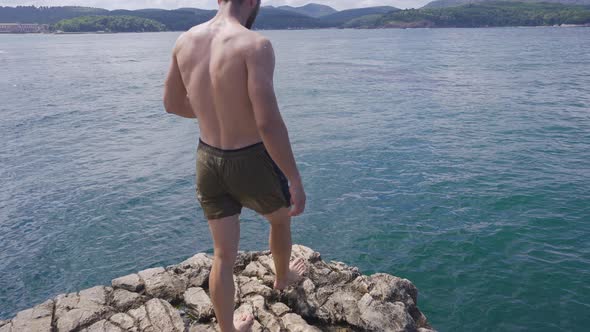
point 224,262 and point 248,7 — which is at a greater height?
point 248,7

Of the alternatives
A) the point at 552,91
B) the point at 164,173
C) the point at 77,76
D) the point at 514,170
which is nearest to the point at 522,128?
the point at 514,170

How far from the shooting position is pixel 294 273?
17.8 ft

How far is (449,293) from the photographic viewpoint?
7.57m

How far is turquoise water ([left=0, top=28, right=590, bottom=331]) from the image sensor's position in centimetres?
801

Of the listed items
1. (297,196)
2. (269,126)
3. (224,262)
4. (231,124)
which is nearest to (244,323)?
(224,262)

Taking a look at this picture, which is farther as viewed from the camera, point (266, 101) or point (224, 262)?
point (224, 262)

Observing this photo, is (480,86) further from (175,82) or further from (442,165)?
(175,82)

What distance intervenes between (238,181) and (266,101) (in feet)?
2.51

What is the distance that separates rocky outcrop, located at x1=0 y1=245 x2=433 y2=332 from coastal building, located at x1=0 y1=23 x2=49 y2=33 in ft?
614

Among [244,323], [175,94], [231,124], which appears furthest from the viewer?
[244,323]

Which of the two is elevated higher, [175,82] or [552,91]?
[175,82]

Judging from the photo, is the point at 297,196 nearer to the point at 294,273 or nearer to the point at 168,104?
the point at 168,104

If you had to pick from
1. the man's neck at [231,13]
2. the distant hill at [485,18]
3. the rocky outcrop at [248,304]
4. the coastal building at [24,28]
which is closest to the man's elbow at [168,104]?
the man's neck at [231,13]

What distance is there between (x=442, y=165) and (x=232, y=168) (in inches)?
443
